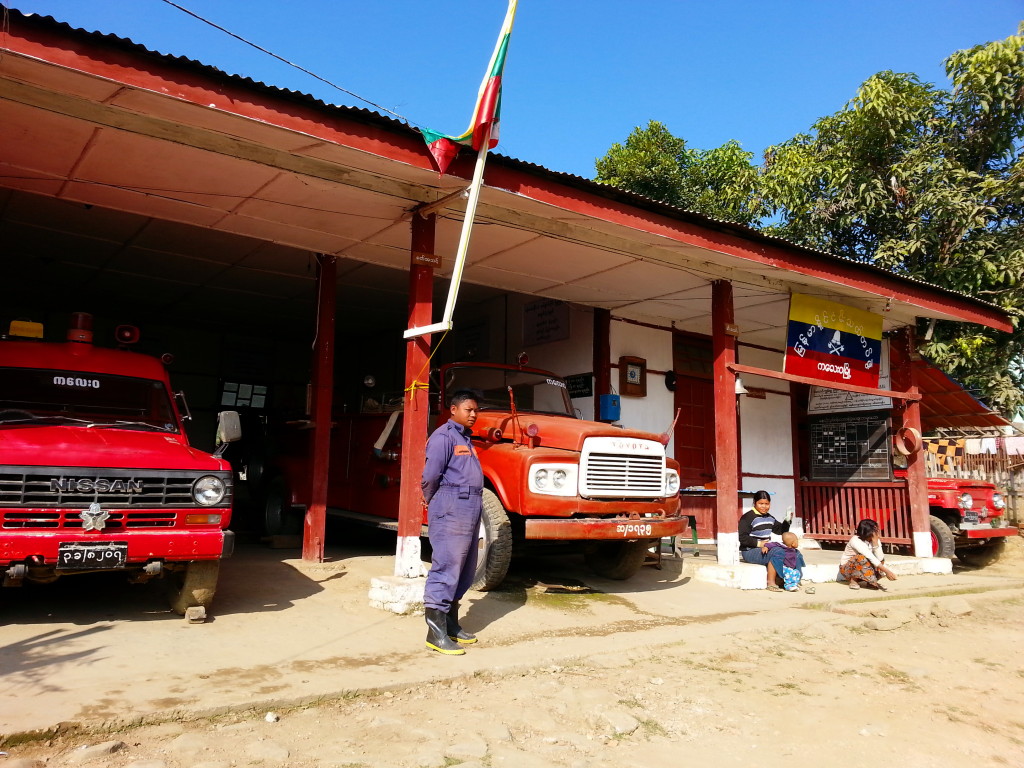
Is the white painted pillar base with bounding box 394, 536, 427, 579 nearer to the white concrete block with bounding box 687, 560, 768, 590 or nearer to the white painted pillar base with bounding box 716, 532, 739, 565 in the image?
the white concrete block with bounding box 687, 560, 768, 590

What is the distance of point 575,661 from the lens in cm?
487

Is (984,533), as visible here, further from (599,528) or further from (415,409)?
(415,409)

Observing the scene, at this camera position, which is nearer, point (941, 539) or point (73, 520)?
point (73, 520)

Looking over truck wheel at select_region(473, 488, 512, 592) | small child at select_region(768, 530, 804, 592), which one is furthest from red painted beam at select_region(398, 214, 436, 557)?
small child at select_region(768, 530, 804, 592)

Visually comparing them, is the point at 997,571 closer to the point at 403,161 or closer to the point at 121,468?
the point at 403,161

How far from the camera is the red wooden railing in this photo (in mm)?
11125

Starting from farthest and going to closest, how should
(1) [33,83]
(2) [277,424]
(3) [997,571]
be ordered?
(3) [997,571] < (2) [277,424] < (1) [33,83]

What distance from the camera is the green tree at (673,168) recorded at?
18578mm

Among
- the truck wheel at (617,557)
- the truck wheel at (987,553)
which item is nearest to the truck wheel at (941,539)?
the truck wheel at (987,553)

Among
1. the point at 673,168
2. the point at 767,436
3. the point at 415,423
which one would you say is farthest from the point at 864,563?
the point at 673,168

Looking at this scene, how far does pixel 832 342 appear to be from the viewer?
9.83 m

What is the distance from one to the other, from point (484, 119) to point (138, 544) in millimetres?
3919

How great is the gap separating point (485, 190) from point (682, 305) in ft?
16.9

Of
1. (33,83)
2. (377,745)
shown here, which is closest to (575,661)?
(377,745)
